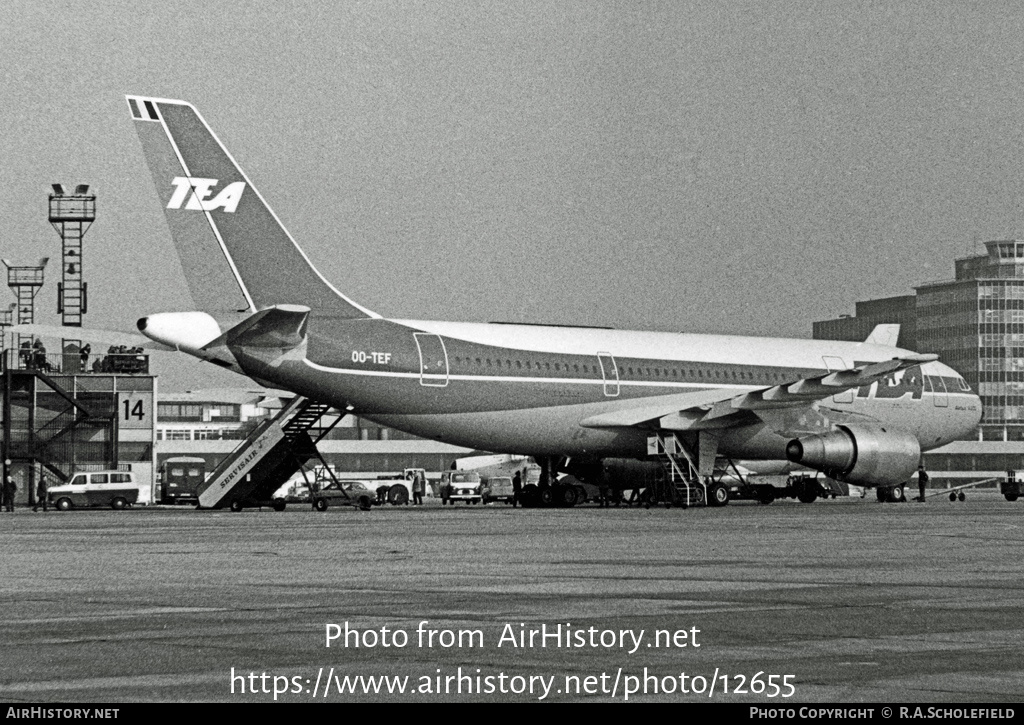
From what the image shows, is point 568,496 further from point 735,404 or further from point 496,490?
point 496,490

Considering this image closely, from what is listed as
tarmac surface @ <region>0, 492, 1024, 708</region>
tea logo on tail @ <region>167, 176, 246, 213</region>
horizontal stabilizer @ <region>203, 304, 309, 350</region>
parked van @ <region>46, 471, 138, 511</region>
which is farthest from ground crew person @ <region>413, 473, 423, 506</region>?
tarmac surface @ <region>0, 492, 1024, 708</region>

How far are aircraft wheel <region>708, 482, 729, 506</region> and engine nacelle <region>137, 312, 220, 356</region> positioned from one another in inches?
563

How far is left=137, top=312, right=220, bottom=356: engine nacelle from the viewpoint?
3509 centimetres

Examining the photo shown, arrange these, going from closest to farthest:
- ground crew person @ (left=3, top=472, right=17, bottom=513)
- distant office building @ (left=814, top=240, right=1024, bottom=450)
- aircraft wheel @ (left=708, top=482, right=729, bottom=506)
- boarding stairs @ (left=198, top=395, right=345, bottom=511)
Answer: aircraft wheel @ (left=708, top=482, right=729, bottom=506) < boarding stairs @ (left=198, top=395, right=345, bottom=511) < ground crew person @ (left=3, top=472, right=17, bottom=513) < distant office building @ (left=814, top=240, right=1024, bottom=450)

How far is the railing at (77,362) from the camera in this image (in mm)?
62500

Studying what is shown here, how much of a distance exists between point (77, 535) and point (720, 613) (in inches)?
645

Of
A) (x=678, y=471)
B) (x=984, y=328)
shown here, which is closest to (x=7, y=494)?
(x=678, y=471)

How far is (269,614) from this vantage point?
11.2m

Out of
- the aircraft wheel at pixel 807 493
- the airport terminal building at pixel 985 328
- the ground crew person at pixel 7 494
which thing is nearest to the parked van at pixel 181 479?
the ground crew person at pixel 7 494

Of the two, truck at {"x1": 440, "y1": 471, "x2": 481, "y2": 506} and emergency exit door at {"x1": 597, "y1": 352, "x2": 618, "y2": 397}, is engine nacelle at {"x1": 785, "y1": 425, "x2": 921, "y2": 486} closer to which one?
emergency exit door at {"x1": 597, "y1": 352, "x2": 618, "y2": 397}

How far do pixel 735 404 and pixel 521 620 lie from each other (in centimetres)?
3151

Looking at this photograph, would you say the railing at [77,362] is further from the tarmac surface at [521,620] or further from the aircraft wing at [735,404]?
the tarmac surface at [521,620]

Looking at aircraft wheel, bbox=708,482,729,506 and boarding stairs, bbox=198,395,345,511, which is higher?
boarding stairs, bbox=198,395,345,511

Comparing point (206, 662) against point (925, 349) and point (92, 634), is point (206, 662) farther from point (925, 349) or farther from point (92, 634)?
point (925, 349)
